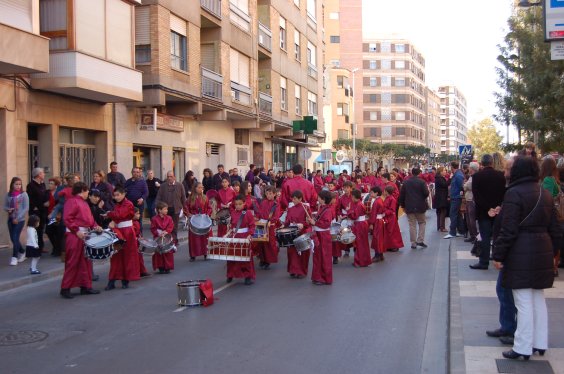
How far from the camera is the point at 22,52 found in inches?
555

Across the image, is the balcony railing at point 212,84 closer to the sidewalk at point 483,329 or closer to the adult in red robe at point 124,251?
the adult in red robe at point 124,251

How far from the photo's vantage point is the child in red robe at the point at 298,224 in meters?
11.3

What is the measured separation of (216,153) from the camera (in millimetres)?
28203

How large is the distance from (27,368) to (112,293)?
13.7 ft

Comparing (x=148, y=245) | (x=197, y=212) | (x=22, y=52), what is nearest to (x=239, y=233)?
(x=148, y=245)

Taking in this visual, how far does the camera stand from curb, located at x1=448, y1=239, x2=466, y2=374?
6.02 metres

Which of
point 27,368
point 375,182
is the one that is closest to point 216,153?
point 375,182

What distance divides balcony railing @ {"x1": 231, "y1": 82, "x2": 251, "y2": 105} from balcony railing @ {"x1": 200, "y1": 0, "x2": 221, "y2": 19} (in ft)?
10.5

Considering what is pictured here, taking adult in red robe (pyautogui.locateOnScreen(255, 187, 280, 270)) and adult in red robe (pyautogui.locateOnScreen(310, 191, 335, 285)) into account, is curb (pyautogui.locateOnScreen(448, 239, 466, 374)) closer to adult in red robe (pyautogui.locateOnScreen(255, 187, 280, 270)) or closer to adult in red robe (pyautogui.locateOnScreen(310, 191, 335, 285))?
adult in red robe (pyautogui.locateOnScreen(310, 191, 335, 285))

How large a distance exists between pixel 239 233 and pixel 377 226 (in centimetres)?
401

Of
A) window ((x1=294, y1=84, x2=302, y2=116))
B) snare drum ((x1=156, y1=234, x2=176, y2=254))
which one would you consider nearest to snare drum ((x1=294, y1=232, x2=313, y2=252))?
snare drum ((x1=156, y1=234, x2=176, y2=254))

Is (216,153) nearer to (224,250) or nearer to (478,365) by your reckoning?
(224,250)

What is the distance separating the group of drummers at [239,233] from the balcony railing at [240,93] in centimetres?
1389

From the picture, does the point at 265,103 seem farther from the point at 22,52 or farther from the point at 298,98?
the point at 22,52
